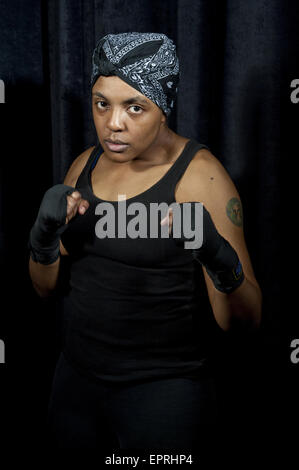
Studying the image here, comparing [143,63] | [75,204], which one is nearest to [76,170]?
[75,204]

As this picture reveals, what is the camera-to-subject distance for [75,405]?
3.06 ft

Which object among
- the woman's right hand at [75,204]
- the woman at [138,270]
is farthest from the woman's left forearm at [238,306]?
the woman's right hand at [75,204]

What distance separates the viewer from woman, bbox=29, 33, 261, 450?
2.69ft

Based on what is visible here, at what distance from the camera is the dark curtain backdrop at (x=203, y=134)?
1.11 metres

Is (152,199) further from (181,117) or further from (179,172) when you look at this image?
(181,117)

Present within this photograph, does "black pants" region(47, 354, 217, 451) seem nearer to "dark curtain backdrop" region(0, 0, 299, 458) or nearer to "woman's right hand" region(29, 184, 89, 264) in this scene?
"woman's right hand" region(29, 184, 89, 264)

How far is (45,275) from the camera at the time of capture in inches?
38.4

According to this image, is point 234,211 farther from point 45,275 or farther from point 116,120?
point 45,275

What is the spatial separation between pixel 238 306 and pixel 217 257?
4.4 inches

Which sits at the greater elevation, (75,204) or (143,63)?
(143,63)

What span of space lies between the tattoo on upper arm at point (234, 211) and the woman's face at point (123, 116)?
16cm

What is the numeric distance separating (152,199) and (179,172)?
0.06 meters
